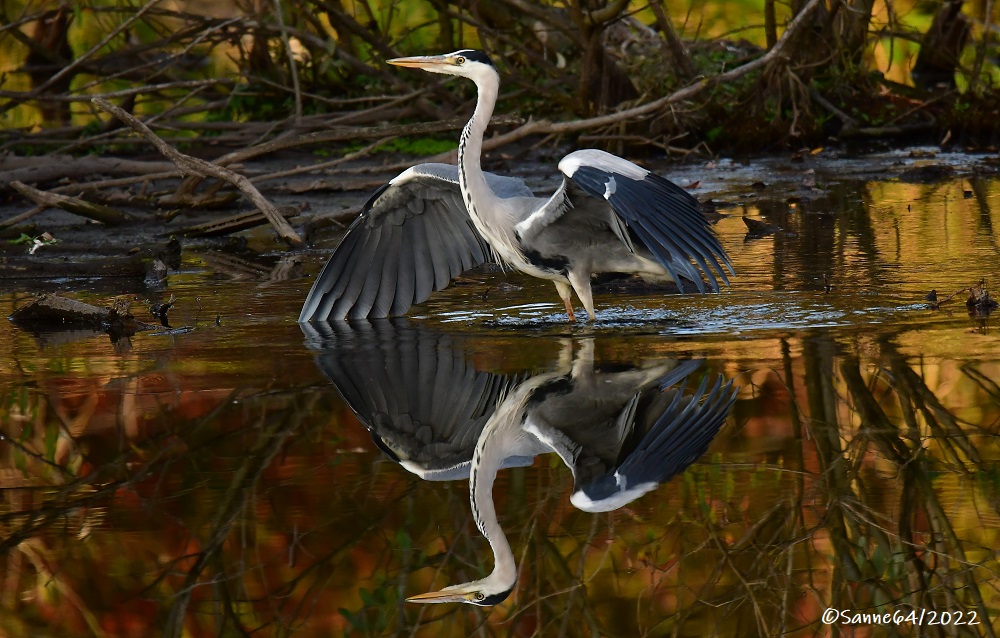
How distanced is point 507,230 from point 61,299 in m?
1.97

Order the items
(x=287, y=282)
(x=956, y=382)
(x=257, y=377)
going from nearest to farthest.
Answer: (x=956, y=382) < (x=257, y=377) < (x=287, y=282)

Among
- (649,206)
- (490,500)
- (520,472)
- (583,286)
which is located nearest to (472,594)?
(490,500)

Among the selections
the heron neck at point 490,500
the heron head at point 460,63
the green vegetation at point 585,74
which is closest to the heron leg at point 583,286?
the heron head at point 460,63

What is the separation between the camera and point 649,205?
4.92 meters

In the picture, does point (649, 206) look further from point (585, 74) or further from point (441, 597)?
point (585, 74)

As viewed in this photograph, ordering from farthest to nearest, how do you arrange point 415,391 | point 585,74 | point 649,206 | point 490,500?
point 585,74 → point 649,206 → point 415,391 → point 490,500

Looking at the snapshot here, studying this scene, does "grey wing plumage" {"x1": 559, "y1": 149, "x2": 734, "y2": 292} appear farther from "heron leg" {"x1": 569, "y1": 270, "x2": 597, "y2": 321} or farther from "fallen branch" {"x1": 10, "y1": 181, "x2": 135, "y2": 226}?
"fallen branch" {"x1": 10, "y1": 181, "x2": 135, "y2": 226}

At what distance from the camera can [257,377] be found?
15.4 ft

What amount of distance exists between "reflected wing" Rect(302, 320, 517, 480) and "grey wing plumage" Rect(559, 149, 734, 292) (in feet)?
2.58

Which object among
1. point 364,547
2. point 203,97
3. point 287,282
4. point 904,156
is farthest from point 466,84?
point 364,547

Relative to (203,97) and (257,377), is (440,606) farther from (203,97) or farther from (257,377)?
(203,97)

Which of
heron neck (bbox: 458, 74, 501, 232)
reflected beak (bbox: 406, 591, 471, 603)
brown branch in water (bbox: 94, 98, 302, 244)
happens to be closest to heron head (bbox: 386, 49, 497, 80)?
heron neck (bbox: 458, 74, 501, 232)

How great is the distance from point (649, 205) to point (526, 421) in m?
1.30

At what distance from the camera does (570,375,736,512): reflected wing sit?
321cm
